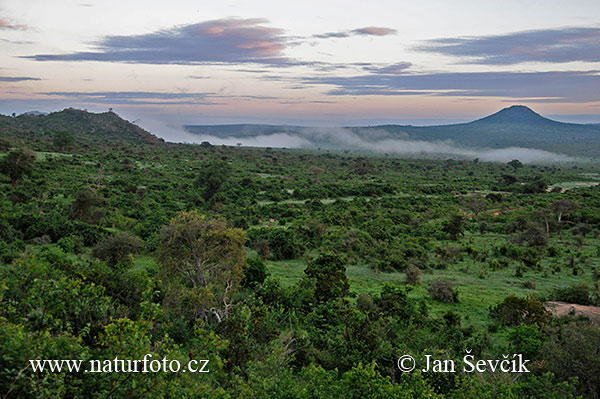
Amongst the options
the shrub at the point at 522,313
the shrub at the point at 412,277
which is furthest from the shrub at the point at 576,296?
the shrub at the point at 412,277

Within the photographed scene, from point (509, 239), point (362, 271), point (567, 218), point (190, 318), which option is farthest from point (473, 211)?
point (190, 318)

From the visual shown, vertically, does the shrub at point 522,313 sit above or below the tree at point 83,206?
below

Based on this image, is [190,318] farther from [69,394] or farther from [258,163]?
[258,163]

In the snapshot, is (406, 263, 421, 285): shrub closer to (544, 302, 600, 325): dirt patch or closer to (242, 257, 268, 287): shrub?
(544, 302, 600, 325): dirt patch

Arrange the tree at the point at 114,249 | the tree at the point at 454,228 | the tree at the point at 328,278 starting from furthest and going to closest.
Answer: the tree at the point at 454,228, the tree at the point at 114,249, the tree at the point at 328,278

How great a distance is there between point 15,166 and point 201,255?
30.8m

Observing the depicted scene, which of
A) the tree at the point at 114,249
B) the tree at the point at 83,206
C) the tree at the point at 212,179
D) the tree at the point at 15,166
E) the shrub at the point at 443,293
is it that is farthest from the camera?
the tree at the point at 212,179

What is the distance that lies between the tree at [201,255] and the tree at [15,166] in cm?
2962

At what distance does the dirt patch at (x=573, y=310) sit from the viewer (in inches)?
595

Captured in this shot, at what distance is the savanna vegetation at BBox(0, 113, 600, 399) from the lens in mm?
6625

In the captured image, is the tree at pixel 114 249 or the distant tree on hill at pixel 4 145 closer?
the tree at pixel 114 249

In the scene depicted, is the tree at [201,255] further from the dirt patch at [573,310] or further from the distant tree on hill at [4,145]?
the distant tree on hill at [4,145]

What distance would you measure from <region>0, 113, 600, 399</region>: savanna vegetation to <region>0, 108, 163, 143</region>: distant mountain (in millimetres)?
83183

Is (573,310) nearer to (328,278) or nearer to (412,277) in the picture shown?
(412,277)
